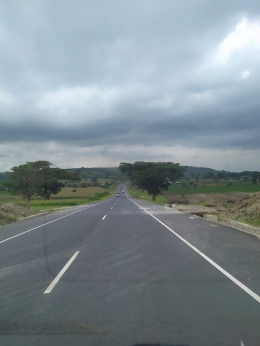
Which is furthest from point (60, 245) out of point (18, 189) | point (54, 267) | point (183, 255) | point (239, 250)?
point (18, 189)

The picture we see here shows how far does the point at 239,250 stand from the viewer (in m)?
12.0

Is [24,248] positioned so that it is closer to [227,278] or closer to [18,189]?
[227,278]

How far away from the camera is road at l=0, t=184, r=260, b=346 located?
5227mm

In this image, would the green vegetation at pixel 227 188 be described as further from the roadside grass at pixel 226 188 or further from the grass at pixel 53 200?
the grass at pixel 53 200

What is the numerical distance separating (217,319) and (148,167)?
69.3m

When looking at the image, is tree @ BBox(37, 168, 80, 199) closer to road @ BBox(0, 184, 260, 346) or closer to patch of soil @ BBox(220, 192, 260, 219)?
patch of soil @ BBox(220, 192, 260, 219)

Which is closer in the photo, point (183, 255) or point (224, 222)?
point (183, 255)

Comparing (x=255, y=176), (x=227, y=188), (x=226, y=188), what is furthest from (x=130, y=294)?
(x=226, y=188)

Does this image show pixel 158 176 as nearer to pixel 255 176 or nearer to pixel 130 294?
pixel 255 176

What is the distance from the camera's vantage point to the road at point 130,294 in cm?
523

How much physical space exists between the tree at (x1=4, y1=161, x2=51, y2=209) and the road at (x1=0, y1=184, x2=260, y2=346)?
39.0 meters

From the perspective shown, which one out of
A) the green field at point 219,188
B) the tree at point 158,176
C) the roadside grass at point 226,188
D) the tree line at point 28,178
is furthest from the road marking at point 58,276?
the tree at point 158,176

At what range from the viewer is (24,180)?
5050 centimetres

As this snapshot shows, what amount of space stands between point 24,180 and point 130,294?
45.7m
